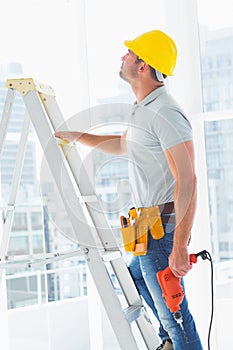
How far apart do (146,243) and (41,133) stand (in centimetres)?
56

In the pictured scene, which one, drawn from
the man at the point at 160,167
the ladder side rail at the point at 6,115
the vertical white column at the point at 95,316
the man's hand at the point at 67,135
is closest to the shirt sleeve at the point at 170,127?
the man at the point at 160,167

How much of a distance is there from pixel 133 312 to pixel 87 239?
37 cm

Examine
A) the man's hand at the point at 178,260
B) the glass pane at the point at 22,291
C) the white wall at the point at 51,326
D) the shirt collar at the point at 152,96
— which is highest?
the shirt collar at the point at 152,96

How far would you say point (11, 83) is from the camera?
2.22 meters

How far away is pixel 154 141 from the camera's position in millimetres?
2346

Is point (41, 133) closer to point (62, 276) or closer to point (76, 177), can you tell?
point (76, 177)

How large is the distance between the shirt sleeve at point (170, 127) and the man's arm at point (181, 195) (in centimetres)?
2

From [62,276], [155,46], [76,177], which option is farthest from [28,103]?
[62,276]

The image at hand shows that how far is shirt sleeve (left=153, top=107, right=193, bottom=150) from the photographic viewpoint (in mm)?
2262

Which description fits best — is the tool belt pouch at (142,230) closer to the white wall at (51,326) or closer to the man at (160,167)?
Result: the man at (160,167)

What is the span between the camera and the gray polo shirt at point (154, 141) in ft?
7.50

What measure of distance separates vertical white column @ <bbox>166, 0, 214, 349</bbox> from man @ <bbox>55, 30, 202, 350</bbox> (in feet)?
2.06

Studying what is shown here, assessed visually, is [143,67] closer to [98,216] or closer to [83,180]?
[83,180]

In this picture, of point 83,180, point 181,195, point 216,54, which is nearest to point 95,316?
point 83,180
